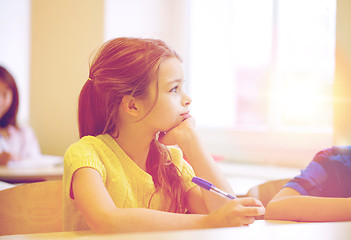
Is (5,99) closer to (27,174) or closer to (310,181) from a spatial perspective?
(27,174)

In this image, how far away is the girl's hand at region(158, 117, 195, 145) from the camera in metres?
1.15

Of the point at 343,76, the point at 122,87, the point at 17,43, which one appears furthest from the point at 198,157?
the point at 17,43

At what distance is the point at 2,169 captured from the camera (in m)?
2.00

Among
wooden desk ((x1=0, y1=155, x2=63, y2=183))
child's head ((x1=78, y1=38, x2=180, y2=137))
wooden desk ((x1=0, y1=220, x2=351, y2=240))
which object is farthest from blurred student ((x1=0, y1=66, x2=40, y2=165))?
wooden desk ((x1=0, y1=220, x2=351, y2=240))

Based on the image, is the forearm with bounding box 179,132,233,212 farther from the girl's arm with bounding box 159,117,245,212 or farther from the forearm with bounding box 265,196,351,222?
the forearm with bounding box 265,196,351,222

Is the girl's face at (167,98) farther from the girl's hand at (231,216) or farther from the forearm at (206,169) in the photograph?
the girl's hand at (231,216)

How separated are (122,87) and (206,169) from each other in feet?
1.09

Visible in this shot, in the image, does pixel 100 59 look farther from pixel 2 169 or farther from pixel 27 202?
pixel 2 169

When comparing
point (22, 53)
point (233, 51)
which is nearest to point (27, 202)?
point (233, 51)

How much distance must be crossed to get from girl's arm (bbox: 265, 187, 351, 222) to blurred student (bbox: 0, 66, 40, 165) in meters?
2.07

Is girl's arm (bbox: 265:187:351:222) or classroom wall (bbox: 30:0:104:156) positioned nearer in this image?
girl's arm (bbox: 265:187:351:222)

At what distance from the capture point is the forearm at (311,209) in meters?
1.03

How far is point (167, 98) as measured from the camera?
1062 mm

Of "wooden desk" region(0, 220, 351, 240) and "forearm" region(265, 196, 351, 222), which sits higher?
"wooden desk" region(0, 220, 351, 240)
